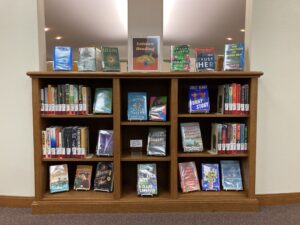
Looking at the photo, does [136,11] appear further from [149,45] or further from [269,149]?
[269,149]

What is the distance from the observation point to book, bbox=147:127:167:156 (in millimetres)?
2305

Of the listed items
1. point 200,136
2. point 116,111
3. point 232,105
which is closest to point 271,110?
point 232,105

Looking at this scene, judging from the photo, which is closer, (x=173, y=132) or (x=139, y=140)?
(x=173, y=132)

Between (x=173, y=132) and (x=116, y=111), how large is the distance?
1.79 ft

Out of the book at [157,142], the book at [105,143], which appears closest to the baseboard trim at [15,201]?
the book at [105,143]

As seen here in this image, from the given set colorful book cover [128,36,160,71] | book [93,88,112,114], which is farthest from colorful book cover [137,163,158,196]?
colorful book cover [128,36,160,71]

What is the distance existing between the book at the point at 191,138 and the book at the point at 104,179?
740 mm

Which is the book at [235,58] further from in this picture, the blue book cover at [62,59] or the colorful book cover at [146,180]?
the blue book cover at [62,59]

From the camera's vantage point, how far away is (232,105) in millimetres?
2242

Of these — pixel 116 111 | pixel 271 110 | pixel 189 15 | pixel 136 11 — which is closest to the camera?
pixel 116 111

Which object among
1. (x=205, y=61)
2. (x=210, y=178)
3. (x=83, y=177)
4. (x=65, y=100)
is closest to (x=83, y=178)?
(x=83, y=177)

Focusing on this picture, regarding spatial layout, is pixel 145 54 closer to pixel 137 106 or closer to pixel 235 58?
pixel 137 106

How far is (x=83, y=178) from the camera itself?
239 centimetres

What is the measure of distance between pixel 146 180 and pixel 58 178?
0.84m
